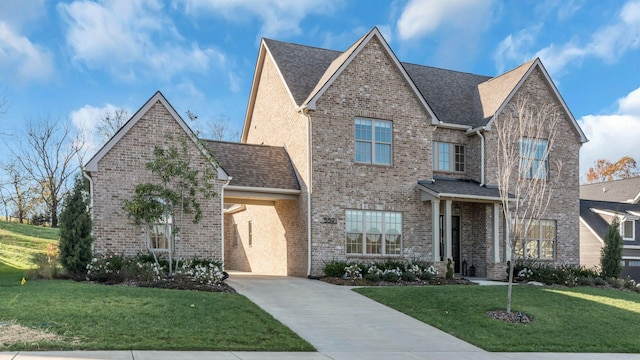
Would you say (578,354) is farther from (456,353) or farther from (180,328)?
(180,328)

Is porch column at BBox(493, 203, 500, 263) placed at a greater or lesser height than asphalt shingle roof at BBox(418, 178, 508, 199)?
lesser

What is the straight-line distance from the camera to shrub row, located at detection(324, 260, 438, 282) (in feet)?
67.1

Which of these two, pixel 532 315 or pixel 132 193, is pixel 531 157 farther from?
pixel 132 193

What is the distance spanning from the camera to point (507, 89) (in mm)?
25469

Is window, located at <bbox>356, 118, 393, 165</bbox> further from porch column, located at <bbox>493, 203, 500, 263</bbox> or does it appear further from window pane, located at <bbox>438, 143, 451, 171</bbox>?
porch column, located at <bbox>493, 203, 500, 263</bbox>

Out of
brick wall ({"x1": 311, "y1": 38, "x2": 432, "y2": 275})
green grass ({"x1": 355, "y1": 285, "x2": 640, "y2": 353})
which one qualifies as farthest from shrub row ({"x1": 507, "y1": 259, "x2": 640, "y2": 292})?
brick wall ({"x1": 311, "y1": 38, "x2": 432, "y2": 275})

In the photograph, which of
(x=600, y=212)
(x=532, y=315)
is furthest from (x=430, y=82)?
(x=600, y=212)

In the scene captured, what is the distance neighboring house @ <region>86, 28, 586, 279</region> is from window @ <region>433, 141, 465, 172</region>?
0.16 ft

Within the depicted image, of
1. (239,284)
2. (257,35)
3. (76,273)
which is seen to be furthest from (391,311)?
(257,35)

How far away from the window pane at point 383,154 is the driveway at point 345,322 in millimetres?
6274

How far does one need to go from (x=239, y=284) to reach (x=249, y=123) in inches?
485

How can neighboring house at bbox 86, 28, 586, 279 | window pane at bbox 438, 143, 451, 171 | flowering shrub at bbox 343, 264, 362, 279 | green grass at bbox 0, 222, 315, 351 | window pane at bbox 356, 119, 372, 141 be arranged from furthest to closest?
window pane at bbox 438, 143, 451, 171
window pane at bbox 356, 119, 372, 141
flowering shrub at bbox 343, 264, 362, 279
neighboring house at bbox 86, 28, 586, 279
green grass at bbox 0, 222, 315, 351

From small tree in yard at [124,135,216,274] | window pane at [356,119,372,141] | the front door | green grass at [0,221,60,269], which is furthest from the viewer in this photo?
green grass at [0,221,60,269]

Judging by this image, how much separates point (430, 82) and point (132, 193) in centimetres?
1519
